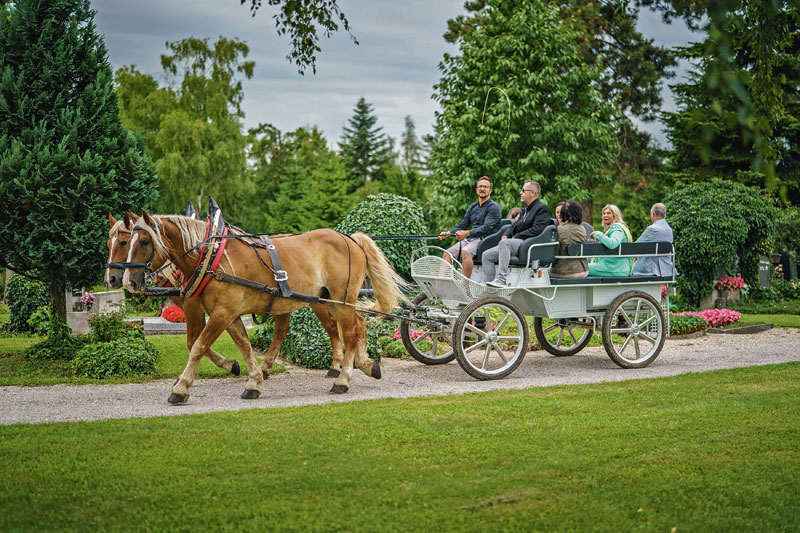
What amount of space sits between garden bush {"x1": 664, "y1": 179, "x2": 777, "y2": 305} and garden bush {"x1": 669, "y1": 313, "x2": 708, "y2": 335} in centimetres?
424

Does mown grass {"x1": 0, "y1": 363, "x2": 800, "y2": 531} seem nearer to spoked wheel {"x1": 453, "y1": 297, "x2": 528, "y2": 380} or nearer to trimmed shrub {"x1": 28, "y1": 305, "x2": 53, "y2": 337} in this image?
spoked wheel {"x1": 453, "y1": 297, "x2": 528, "y2": 380}

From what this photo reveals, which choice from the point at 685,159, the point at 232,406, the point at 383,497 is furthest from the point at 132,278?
the point at 685,159

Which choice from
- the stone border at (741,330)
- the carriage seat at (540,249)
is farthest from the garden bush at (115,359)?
the stone border at (741,330)

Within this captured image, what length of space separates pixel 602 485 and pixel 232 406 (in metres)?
3.90

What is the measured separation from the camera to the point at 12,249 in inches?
364

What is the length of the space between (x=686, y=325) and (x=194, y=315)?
29.4 ft

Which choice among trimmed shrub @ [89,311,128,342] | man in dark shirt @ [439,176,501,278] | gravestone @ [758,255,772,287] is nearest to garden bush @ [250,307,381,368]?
man in dark shirt @ [439,176,501,278]

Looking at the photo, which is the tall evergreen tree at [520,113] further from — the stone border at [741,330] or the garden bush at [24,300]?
the garden bush at [24,300]

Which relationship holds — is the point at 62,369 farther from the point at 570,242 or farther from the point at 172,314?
the point at 570,242

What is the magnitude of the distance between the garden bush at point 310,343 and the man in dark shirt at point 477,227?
1619 mm

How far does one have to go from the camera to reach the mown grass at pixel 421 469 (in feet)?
13.5

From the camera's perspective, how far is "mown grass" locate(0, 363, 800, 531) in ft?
13.5

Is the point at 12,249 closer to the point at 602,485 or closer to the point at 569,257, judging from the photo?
the point at 569,257

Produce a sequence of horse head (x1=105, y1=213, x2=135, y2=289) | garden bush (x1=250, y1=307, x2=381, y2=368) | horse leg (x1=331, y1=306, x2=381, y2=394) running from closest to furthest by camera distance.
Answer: horse head (x1=105, y1=213, x2=135, y2=289) < horse leg (x1=331, y1=306, x2=381, y2=394) < garden bush (x1=250, y1=307, x2=381, y2=368)
